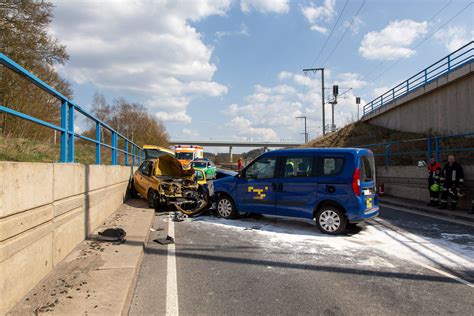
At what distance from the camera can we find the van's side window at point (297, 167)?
27.4 feet

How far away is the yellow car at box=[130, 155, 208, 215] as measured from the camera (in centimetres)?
1130

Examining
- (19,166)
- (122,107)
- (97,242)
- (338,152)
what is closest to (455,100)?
(338,152)

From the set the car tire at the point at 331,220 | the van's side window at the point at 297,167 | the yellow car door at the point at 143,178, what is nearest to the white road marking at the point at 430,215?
the car tire at the point at 331,220

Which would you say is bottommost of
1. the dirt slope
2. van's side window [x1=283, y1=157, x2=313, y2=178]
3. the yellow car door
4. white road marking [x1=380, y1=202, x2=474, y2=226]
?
white road marking [x1=380, y1=202, x2=474, y2=226]

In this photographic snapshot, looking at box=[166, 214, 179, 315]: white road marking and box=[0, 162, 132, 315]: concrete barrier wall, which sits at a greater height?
box=[0, 162, 132, 315]: concrete barrier wall

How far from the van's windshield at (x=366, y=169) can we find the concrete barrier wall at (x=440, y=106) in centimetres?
Result: 1152

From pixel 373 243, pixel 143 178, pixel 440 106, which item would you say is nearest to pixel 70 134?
pixel 373 243

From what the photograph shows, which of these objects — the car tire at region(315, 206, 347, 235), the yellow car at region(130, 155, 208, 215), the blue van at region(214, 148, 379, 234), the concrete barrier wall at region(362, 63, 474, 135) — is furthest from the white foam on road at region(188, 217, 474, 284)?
the concrete barrier wall at region(362, 63, 474, 135)

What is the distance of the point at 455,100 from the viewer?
60.3 ft

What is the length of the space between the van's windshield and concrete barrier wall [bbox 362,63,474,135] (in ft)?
37.8

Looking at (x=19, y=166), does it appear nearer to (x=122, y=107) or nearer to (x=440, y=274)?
(x=440, y=274)

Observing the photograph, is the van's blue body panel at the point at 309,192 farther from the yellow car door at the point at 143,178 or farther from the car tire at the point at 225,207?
the yellow car door at the point at 143,178

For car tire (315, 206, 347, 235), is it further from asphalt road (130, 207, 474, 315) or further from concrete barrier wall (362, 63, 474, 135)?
concrete barrier wall (362, 63, 474, 135)

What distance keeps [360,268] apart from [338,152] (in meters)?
3.18
